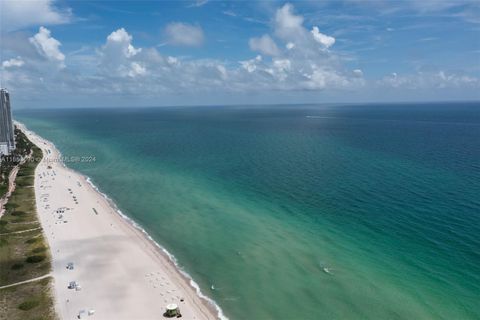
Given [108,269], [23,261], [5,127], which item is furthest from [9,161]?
[108,269]

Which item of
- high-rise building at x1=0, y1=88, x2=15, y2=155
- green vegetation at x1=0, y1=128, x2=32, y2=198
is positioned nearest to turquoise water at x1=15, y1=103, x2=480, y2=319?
green vegetation at x1=0, y1=128, x2=32, y2=198

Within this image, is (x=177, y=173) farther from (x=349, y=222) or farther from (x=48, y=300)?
(x=48, y=300)

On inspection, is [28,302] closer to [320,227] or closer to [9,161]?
[320,227]

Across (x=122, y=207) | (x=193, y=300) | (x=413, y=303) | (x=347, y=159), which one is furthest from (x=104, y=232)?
(x=347, y=159)

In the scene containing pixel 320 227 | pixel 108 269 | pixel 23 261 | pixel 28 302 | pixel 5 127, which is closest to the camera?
pixel 28 302

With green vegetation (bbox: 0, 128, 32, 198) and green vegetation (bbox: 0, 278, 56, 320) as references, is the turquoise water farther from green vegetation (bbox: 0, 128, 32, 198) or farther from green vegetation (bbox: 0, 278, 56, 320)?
green vegetation (bbox: 0, 128, 32, 198)

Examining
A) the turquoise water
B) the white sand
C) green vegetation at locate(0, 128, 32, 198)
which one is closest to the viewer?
the white sand
